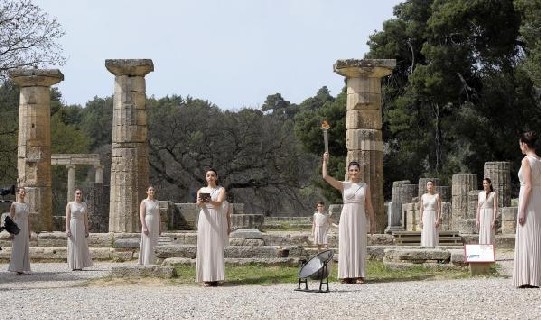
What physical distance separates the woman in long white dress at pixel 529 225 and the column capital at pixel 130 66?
14004 millimetres

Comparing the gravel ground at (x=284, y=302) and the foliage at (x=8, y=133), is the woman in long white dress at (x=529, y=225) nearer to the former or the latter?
the gravel ground at (x=284, y=302)

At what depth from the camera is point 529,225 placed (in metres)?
11.2

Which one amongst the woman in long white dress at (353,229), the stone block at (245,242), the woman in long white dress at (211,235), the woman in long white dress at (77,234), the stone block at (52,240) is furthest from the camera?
the stone block at (52,240)

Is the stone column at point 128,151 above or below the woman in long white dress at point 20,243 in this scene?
above

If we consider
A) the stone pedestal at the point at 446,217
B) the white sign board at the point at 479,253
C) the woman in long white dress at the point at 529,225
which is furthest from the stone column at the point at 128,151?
the woman in long white dress at the point at 529,225

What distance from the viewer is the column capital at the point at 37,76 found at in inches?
985

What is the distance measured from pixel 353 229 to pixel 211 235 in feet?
6.72

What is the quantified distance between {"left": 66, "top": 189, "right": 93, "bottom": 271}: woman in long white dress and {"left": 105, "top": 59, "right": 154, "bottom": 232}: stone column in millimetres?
5480

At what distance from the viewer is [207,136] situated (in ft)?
177

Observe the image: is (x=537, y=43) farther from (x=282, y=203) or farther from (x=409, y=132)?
(x=282, y=203)

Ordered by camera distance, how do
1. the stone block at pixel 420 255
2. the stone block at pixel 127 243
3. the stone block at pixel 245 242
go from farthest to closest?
1. the stone block at pixel 127 243
2. the stone block at pixel 245 242
3. the stone block at pixel 420 255

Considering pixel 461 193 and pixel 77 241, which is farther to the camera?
pixel 461 193

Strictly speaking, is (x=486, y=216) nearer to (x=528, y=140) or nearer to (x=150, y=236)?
(x=150, y=236)

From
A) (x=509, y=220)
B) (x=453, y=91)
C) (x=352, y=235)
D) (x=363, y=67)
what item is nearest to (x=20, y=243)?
(x=352, y=235)
